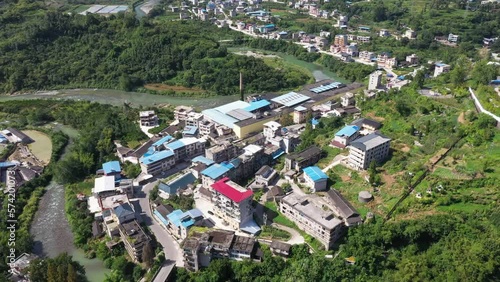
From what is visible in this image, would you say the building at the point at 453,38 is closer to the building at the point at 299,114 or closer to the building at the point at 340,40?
the building at the point at 340,40

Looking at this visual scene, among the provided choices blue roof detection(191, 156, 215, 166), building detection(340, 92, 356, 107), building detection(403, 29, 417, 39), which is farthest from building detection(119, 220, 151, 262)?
building detection(403, 29, 417, 39)

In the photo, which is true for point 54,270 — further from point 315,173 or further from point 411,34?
point 411,34

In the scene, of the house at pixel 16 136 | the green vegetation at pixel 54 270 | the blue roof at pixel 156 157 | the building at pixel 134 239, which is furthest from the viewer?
the house at pixel 16 136

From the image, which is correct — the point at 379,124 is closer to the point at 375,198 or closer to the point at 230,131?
the point at 375,198

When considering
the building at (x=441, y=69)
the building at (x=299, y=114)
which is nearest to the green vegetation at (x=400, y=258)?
the building at (x=299, y=114)

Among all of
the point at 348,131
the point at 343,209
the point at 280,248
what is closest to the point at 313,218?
the point at 343,209

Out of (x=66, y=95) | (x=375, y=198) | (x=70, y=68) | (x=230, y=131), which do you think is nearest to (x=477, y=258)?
(x=375, y=198)
